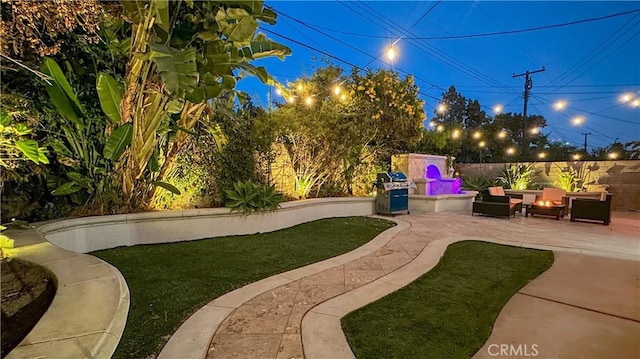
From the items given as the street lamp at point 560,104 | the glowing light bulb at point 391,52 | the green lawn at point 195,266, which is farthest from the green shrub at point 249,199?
the street lamp at point 560,104

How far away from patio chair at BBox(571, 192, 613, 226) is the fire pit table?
0.35 m

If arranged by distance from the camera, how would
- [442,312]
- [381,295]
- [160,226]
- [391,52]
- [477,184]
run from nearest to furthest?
[442,312]
[381,295]
[160,226]
[391,52]
[477,184]

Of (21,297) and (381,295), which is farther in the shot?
(381,295)

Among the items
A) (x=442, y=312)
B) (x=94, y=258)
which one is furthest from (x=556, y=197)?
(x=94, y=258)

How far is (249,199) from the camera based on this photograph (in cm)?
577

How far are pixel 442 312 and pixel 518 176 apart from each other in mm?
11879

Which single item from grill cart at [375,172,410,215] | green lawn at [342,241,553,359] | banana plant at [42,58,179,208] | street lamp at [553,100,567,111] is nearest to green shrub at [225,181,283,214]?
→ banana plant at [42,58,179,208]

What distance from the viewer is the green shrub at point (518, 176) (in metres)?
11.8

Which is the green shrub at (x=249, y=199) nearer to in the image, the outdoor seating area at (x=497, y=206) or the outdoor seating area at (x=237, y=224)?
the outdoor seating area at (x=237, y=224)

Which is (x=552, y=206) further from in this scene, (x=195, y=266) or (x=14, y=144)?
(x=14, y=144)

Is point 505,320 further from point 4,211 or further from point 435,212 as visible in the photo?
point 435,212

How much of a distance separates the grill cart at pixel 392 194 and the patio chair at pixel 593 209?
14.7ft

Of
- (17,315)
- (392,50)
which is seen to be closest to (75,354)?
(17,315)

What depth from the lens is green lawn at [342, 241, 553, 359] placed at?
82.8 inches
